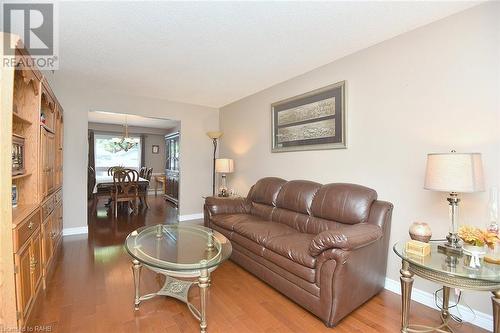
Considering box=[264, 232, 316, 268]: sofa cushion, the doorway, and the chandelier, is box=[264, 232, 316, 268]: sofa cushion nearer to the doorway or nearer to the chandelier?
the doorway

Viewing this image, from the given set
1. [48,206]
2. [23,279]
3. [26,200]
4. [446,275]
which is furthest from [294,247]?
[48,206]

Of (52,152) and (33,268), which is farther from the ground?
(52,152)

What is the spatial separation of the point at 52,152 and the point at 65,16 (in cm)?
159

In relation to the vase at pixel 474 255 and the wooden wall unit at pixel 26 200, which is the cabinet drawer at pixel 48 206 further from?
the vase at pixel 474 255

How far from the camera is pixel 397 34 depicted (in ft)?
7.67

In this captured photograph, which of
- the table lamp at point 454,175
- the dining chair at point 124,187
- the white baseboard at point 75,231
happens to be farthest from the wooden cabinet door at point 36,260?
the dining chair at point 124,187

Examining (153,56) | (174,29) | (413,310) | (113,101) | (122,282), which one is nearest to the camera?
(413,310)

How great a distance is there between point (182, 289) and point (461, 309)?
2.33 m

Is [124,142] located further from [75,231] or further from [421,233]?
[421,233]

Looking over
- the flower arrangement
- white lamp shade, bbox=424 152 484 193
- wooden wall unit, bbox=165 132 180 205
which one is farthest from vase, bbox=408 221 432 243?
wooden wall unit, bbox=165 132 180 205

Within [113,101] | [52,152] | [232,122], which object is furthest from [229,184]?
[52,152]

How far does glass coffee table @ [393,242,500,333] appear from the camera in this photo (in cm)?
139

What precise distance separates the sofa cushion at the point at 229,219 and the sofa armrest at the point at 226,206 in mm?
106

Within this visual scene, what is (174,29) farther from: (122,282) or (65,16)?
(122,282)
